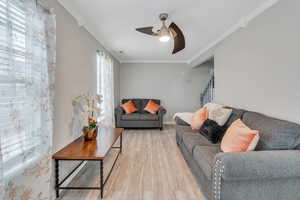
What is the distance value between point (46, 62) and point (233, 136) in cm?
217

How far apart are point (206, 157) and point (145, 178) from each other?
39.5 inches

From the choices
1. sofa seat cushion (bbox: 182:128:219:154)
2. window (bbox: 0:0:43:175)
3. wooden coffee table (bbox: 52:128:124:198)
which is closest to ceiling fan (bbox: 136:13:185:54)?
window (bbox: 0:0:43:175)

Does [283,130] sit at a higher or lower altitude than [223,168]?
higher

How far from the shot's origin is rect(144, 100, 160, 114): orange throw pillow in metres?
5.63

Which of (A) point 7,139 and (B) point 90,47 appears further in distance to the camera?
(B) point 90,47

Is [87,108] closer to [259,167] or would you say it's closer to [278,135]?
[259,167]

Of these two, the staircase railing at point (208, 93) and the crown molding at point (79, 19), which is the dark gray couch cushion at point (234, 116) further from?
the crown molding at point (79, 19)

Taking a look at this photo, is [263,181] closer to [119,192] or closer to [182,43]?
[119,192]

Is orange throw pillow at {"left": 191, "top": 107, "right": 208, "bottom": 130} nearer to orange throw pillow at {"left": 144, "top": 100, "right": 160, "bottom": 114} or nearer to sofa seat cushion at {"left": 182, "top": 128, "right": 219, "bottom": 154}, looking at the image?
sofa seat cushion at {"left": 182, "top": 128, "right": 219, "bottom": 154}

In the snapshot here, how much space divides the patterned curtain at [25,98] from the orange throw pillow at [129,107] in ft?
12.4

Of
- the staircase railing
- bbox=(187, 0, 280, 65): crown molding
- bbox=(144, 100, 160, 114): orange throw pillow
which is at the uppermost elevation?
bbox=(187, 0, 280, 65): crown molding

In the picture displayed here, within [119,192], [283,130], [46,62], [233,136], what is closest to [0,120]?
[46,62]

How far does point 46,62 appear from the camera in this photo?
172cm

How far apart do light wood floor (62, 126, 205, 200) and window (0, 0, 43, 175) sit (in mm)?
934
